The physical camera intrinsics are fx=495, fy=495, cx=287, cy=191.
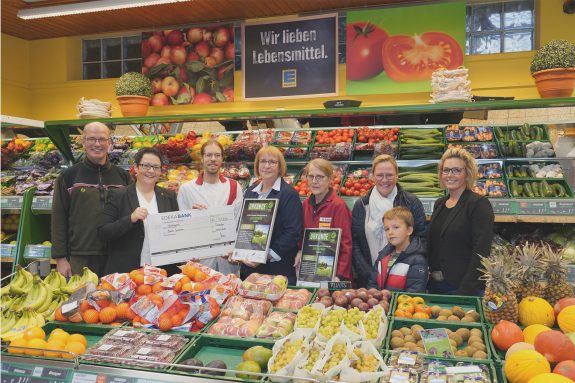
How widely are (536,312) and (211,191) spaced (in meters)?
2.50

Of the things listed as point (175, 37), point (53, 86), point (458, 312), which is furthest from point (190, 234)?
point (53, 86)

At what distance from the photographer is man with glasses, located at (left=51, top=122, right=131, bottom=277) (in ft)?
12.9

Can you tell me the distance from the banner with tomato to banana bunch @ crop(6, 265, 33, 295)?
6.56 meters

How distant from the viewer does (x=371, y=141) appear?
5.08 meters

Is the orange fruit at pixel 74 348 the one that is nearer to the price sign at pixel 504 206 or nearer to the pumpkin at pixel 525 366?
the pumpkin at pixel 525 366

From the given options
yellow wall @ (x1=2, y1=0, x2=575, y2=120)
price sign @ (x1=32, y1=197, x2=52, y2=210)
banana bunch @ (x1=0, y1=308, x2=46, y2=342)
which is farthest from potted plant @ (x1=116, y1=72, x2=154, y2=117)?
banana bunch @ (x1=0, y1=308, x2=46, y2=342)

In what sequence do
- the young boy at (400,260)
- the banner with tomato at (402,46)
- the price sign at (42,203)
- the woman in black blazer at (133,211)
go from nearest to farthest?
the young boy at (400,260) < the woman in black blazer at (133,211) < the price sign at (42,203) < the banner with tomato at (402,46)

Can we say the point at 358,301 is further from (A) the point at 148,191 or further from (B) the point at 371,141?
(B) the point at 371,141

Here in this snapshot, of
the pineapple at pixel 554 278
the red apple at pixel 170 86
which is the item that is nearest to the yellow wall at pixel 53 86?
the red apple at pixel 170 86

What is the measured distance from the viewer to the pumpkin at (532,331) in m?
2.16

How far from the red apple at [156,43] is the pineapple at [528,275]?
28.1 feet

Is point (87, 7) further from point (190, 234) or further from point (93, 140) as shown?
point (190, 234)

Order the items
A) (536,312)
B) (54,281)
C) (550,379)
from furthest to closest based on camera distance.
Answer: (54,281) → (536,312) → (550,379)

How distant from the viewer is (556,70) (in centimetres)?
409
